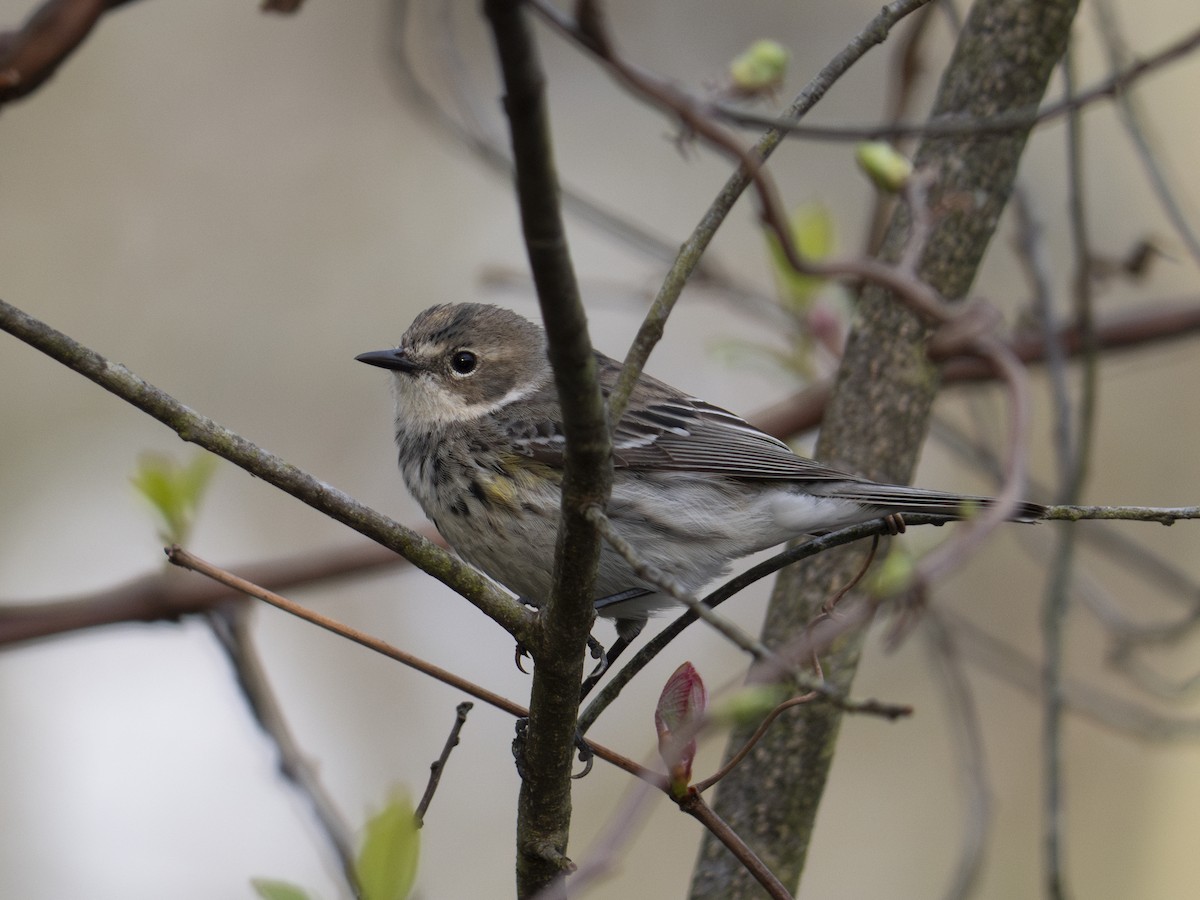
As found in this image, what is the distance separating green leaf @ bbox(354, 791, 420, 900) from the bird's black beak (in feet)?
9.03

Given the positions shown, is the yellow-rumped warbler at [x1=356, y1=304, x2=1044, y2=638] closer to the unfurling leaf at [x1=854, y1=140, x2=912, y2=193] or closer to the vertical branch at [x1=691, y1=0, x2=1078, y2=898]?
the vertical branch at [x1=691, y1=0, x2=1078, y2=898]

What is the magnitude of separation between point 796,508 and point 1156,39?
5.13 m

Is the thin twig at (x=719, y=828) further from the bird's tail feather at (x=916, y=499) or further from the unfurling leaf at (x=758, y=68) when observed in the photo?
the unfurling leaf at (x=758, y=68)

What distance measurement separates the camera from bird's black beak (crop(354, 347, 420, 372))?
4758mm

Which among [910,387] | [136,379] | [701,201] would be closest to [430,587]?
[701,201]

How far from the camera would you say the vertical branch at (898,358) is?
3.78m

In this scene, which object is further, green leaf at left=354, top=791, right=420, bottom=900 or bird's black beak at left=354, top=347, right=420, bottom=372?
bird's black beak at left=354, top=347, right=420, bottom=372

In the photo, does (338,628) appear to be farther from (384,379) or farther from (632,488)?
(384,379)

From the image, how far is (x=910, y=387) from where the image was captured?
13.1 ft

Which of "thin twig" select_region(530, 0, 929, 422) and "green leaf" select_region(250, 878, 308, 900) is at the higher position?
"thin twig" select_region(530, 0, 929, 422)

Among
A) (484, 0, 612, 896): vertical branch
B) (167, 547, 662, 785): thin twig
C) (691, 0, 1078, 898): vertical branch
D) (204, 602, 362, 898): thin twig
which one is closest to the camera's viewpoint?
(484, 0, 612, 896): vertical branch

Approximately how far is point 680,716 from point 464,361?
110 inches

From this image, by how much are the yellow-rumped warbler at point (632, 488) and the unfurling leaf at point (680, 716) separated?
1.47 metres

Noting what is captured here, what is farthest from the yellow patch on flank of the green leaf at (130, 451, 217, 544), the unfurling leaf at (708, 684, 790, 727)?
the unfurling leaf at (708, 684, 790, 727)
